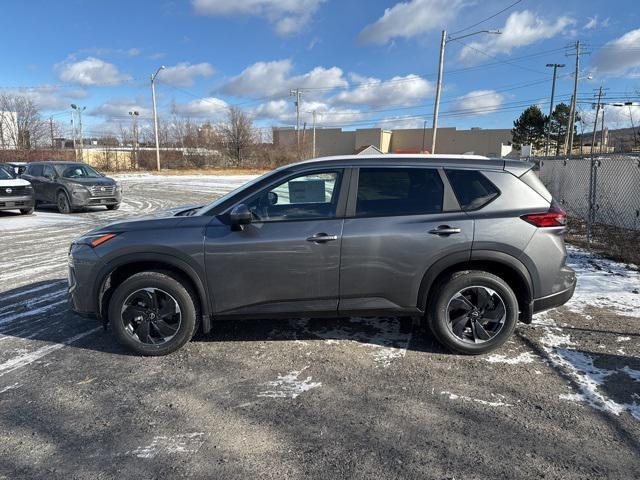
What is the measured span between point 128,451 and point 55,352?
1872mm

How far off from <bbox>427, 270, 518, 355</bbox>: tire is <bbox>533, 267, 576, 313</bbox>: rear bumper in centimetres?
22

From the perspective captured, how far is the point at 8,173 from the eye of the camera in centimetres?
1348

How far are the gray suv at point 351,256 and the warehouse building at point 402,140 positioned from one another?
7804cm

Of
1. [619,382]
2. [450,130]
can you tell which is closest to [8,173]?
[619,382]

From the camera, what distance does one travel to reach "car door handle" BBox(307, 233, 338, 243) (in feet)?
12.3

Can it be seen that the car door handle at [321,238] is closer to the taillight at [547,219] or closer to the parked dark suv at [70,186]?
the taillight at [547,219]

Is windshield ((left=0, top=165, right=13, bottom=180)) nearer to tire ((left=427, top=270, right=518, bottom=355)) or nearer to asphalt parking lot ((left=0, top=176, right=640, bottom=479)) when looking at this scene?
asphalt parking lot ((left=0, top=176, right=640, bottom=479))

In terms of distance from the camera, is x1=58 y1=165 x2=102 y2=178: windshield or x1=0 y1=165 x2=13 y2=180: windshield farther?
x1=58 y1=165 x2=102 y2=178: windshield

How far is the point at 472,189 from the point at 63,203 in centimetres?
1417

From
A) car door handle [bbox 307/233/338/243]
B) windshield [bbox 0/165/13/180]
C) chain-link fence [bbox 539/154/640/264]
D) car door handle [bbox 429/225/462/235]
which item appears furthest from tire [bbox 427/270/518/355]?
windshield [bbox 0/165/13/180]

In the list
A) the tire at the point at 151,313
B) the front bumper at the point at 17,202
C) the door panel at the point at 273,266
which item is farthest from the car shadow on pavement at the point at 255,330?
the front bumper at the point at 17,202

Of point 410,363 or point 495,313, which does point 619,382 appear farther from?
point 410,363

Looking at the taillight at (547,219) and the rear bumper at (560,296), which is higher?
the taillight at (547,219)

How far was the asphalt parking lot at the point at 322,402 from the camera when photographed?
2.61 m
